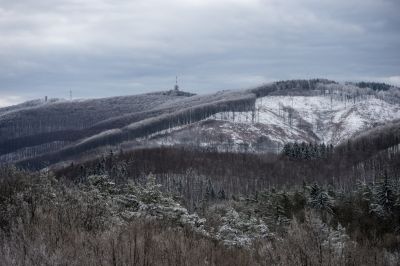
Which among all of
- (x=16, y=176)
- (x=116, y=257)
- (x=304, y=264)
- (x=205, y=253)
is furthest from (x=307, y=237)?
(x=16, y=176)

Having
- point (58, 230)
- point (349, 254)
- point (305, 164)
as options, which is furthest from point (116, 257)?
point (305, 164)

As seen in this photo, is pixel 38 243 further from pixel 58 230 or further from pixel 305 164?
pixel 305 164

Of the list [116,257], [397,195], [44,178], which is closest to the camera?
[116,257]

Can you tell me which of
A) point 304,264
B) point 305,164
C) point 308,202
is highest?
point 304,264

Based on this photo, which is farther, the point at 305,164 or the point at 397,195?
the point at 305,164

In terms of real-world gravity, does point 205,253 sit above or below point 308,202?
above

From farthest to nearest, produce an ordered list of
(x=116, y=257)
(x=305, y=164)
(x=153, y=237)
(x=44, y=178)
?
1. (x=305, y=164)
2. (x=44, y=178)
3. (x=153, y=237)
4. (x=116, y=257)

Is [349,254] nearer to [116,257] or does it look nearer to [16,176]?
[116,257]

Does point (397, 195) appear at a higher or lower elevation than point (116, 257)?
lower

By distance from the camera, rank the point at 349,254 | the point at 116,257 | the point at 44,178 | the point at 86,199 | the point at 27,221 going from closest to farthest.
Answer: the point at 116,257 → the point at 349,254 → the point at 27,221 → the point at 86,199 → the point at 44,178
